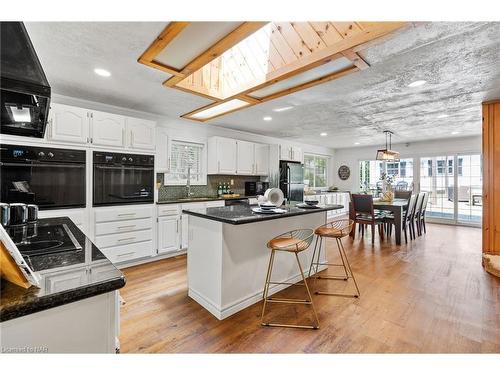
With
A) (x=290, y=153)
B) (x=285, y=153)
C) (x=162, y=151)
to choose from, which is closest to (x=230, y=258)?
(x=162, y=151)

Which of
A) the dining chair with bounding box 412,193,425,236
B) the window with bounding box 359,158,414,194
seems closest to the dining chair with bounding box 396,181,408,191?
the window with bounding box 359,158,414,194

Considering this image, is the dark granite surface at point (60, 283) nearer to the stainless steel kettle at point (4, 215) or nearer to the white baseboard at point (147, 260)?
the stainless steel kettle at point (4, 215)

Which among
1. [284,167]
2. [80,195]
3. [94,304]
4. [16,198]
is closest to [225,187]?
[284,167]

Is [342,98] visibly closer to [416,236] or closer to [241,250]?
[241,250]

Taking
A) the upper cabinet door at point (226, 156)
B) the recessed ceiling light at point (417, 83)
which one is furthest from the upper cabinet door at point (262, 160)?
the recessed ceiling light at point (417, 83)

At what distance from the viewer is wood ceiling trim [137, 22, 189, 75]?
174 cm

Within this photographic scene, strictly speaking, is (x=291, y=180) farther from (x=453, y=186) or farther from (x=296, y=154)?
(x=453, y=186)

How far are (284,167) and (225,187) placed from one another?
5.46ft

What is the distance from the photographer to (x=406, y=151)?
760 centimetres

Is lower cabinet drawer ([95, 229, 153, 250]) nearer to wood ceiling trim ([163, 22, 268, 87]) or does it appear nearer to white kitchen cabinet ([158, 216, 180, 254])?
white kitchen cabinet ([158, 216, 180, 254])

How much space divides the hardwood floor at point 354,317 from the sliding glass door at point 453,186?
166 inches

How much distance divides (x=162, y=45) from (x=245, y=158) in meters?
3.56

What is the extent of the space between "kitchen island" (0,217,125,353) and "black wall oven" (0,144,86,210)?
7.61 feet

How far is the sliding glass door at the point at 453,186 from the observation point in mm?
6566
